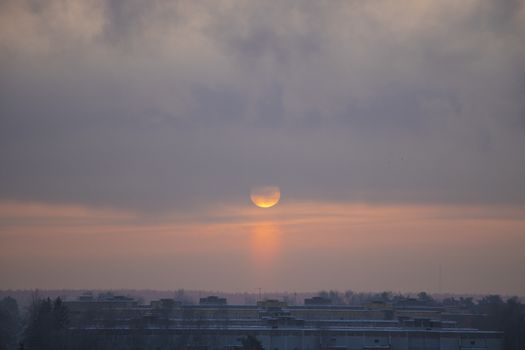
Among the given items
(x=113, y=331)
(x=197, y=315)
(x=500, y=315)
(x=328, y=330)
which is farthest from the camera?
(x=500, y=315)

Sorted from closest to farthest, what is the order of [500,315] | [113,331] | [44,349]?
[44,349]
[113,331]
[500,315]

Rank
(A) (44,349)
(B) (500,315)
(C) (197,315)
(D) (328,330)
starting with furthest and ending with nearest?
1. (B) (500,315)
2. (C) (197,315)
3. (D) (328,330)
4. (A) (44,349)

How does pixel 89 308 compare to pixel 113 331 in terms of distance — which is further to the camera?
pixel 89 308

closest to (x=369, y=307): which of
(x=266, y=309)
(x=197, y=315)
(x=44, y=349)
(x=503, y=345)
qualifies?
(x=266, y=309)

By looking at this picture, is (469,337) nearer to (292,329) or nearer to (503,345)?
(503,345)

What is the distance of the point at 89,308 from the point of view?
7288 centimetres

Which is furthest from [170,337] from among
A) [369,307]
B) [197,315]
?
[369,307]

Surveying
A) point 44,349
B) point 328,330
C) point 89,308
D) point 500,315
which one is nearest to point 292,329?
point 328,330

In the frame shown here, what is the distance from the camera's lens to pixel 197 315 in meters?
69.8

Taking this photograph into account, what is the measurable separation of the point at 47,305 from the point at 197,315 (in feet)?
55.8

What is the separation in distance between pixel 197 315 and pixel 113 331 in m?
20.1

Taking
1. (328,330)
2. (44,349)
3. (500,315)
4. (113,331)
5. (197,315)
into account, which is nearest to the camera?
(44,349)

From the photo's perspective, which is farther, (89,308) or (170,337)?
(89,308)

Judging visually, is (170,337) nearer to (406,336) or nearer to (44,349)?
(44,349)
